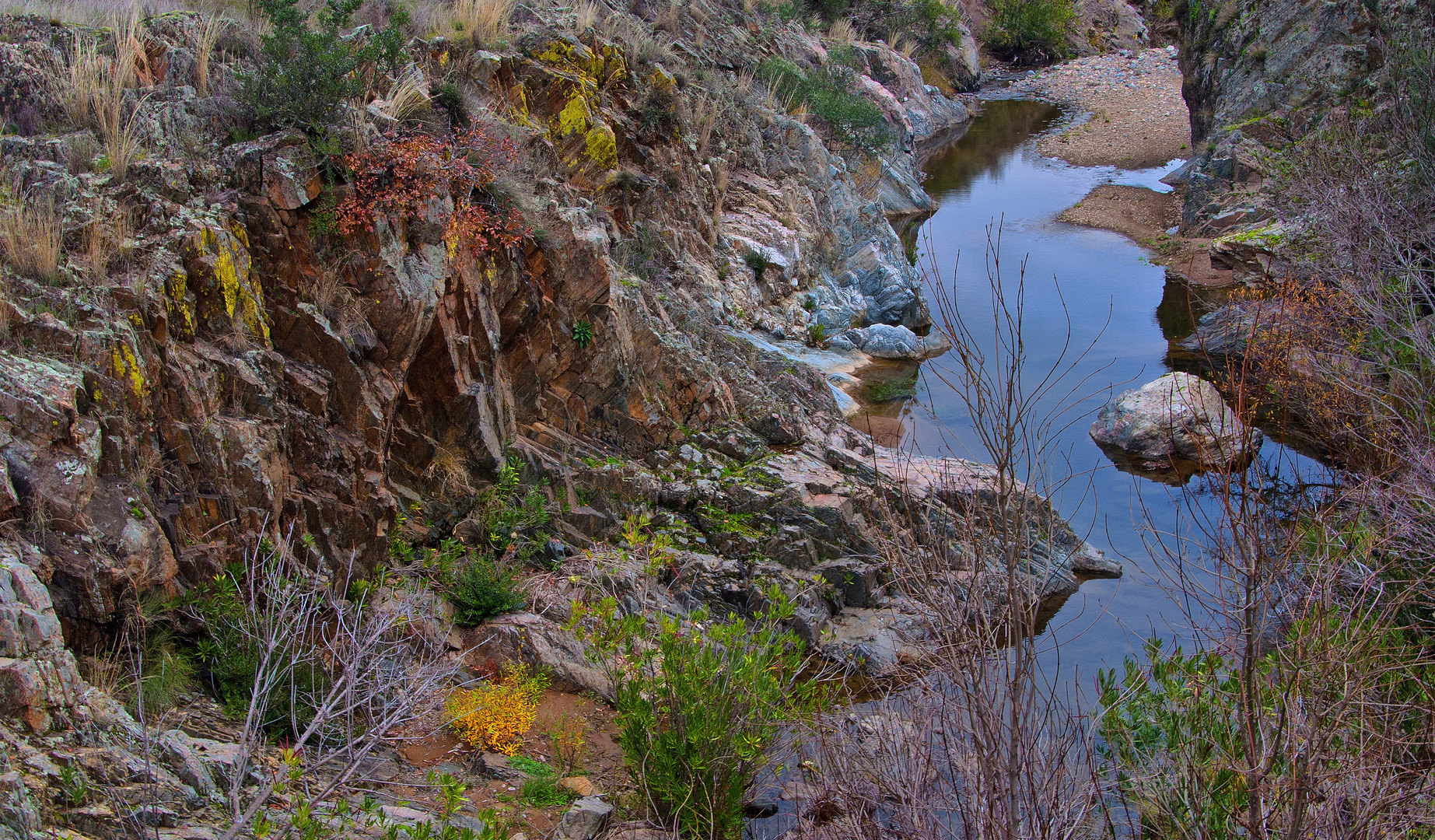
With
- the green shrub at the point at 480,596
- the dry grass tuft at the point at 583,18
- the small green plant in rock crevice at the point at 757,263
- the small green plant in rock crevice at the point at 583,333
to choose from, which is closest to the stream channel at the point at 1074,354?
the small green plant in rock crevice at the point at 757,263

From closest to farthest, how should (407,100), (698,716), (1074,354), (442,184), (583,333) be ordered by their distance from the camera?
(698,716) < (442,184) < (407,100) < (583,333) < (1074,354)

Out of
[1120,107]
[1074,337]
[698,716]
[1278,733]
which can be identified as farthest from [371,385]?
[1120,107]

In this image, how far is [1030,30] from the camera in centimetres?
3916

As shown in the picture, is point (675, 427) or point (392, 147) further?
point (675, 427)

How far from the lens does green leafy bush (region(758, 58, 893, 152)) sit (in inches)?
731

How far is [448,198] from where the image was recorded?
25.7 feet

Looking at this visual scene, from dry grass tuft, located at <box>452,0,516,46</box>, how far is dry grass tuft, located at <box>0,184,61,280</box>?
5.65 metres

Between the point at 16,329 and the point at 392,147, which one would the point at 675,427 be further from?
the point at 16,329

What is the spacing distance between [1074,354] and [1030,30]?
30.1 meters

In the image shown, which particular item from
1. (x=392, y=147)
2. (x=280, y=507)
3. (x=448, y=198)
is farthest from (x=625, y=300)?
(x=280, y=507)

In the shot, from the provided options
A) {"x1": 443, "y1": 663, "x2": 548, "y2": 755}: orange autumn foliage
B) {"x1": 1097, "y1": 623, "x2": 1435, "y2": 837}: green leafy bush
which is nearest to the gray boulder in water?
{"x1": 1097, "y1": 623, "x2": 1435, "y2": 837}: green leafy bush

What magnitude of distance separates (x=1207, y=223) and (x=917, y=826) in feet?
62.7

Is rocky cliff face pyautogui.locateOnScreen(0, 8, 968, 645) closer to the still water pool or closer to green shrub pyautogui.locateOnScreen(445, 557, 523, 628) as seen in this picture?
green shrub pyautogui.locateOnScreen(445, 557, 523, 628)

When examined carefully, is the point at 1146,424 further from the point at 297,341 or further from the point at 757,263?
the point at 297,341
